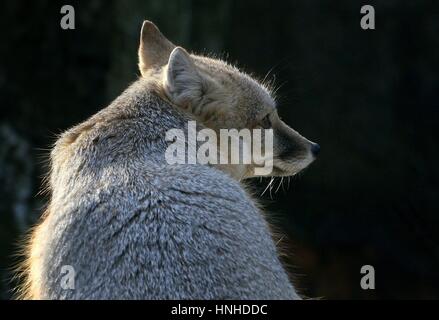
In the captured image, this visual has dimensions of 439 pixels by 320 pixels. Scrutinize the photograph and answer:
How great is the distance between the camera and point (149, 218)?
14.3 feet

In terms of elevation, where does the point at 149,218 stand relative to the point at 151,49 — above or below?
below

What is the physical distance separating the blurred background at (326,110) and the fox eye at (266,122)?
498 cm

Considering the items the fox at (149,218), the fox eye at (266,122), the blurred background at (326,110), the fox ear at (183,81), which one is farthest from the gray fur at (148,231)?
the blurred background at (326,110)

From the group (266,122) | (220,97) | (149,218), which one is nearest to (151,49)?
(220,97)

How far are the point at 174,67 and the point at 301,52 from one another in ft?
21.6

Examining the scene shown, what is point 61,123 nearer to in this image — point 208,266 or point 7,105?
point 7,105

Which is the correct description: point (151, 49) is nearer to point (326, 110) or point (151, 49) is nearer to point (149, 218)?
point (149, 218)

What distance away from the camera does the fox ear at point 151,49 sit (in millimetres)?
6332

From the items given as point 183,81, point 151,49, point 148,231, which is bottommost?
point 148,231

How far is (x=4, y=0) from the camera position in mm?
11438

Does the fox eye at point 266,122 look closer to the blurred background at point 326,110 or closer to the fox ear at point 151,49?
the fox ear at point 151,49

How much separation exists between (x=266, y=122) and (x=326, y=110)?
556 cm

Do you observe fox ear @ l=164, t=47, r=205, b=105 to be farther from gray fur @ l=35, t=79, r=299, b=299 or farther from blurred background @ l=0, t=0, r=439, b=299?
blurred background @ l=0, t=0, r=439, b=299

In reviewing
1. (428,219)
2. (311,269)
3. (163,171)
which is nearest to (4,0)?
(311,269)
